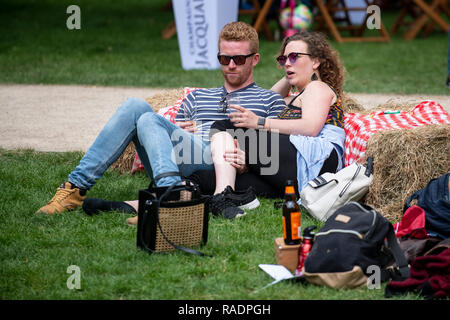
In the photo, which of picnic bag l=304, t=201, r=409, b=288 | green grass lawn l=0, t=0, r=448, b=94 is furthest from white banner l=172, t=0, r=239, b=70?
picnic bag l=304, t=201, r=409, b=288

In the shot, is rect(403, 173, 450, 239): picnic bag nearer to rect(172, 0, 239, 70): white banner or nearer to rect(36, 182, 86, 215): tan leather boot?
rect(36, 182, 86, 215): tan leather boot

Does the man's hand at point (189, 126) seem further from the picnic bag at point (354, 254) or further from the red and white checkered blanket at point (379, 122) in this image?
the picnic bag at point (354, 254)

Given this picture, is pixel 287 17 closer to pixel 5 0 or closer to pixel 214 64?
pixel 214 64

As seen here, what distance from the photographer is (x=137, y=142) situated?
14.4ft

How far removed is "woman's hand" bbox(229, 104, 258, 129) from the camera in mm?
4227

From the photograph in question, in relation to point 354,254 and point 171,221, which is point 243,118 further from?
point 354,254

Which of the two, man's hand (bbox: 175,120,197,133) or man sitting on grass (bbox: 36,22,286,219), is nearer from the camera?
man sitting on grass (bbox: 36,22,286,219)

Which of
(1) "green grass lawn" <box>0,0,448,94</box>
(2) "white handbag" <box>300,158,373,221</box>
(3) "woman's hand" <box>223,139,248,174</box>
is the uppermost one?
(1) "green grass lawn" <box>0,0,448,94</box>

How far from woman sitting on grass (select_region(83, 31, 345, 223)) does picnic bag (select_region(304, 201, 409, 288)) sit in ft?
3.63

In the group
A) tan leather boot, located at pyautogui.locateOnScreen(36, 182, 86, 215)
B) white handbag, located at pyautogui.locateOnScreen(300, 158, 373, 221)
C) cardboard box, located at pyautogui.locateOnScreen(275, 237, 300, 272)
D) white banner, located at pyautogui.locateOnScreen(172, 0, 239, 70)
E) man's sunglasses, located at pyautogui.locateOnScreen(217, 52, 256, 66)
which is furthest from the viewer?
white banner, located at pyautogui.locateOnScreen(172, 0, 239, 70)

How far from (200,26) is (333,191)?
6.30 metres

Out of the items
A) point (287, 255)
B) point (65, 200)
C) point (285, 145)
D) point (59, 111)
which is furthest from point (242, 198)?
point (59, 111)

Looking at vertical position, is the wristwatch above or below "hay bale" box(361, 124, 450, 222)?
above

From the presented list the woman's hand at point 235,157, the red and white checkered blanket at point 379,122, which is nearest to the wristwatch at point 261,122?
the woman's hand at point 235,157
